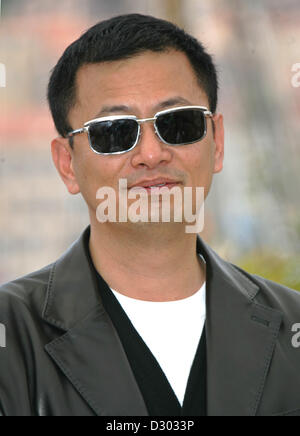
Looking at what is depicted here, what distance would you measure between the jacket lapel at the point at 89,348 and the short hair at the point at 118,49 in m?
0.50

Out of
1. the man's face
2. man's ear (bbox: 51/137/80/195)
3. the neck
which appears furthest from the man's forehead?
the neck

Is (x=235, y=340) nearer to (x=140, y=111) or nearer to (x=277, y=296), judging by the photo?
(x=277, y=296)

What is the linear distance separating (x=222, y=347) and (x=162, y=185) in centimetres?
47

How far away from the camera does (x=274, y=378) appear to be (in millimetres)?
1626

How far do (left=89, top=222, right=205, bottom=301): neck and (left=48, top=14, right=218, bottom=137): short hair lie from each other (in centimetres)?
38

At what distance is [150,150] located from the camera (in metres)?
1.60

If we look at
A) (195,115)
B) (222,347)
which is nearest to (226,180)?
(195,115)

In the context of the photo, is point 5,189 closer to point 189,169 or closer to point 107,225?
point 107,225

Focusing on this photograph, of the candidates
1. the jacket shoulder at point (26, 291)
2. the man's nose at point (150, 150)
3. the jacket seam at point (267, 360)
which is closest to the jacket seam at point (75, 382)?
the jacket shoulder at point (26, 291)

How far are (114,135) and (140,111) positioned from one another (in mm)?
98

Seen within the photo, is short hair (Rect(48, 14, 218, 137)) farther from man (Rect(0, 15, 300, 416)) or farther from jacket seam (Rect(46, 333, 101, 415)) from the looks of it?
jacket seam (Rect(46, 333, 101, 415))

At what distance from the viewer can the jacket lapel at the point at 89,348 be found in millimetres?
1460

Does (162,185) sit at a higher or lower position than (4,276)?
higher

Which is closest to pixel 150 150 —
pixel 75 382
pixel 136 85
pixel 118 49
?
pixel 136 85
